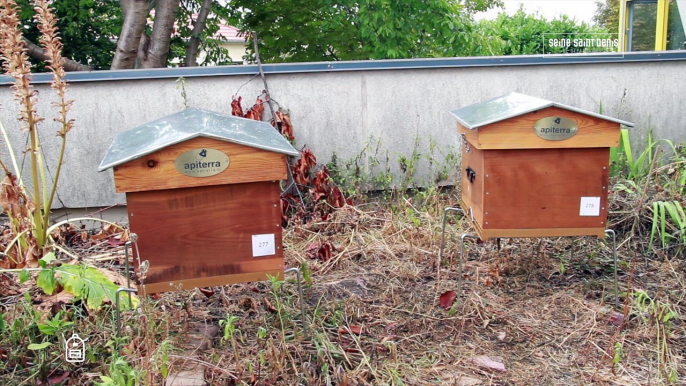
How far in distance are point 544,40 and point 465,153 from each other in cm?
1494

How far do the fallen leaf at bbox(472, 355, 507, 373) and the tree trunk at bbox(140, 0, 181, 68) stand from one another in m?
5.77

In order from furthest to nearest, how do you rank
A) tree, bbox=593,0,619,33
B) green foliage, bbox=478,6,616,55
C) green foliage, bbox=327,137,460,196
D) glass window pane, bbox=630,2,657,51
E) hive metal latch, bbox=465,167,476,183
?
tree, bbox=593,0,619,33 < green foliage, bbox=478,6,616,55 < glass window pane, bbox=630,2,657,51 < green foliage, bbox=327,137,460,196 < hive metal latch, bbox=465,167,476,183

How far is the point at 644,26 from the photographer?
9734 millimetres

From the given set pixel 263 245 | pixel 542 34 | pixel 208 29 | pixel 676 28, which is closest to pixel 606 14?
pixel 542 34

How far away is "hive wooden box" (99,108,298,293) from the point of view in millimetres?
2932

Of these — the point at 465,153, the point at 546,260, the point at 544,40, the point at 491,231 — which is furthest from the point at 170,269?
the point at 544,40

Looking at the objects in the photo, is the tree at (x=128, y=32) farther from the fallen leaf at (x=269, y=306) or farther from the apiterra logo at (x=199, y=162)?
the apiterra logo at (x=199, y=162)

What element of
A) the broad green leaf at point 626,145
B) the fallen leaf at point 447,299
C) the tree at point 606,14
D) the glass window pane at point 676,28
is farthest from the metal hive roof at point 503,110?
the tree at point 606,14

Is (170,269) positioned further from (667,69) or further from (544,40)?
(544,40)

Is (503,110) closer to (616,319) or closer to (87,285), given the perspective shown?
(616,319)

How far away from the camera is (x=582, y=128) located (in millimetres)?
3488

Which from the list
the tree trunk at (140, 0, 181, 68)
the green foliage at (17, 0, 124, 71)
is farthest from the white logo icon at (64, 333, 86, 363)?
the green foliage at (17, 0, 124, 71)

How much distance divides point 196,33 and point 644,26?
6.85 m

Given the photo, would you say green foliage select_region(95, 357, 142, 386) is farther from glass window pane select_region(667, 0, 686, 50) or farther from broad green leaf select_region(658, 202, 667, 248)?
glass window pane select_region(667, 0, 686, 50)
